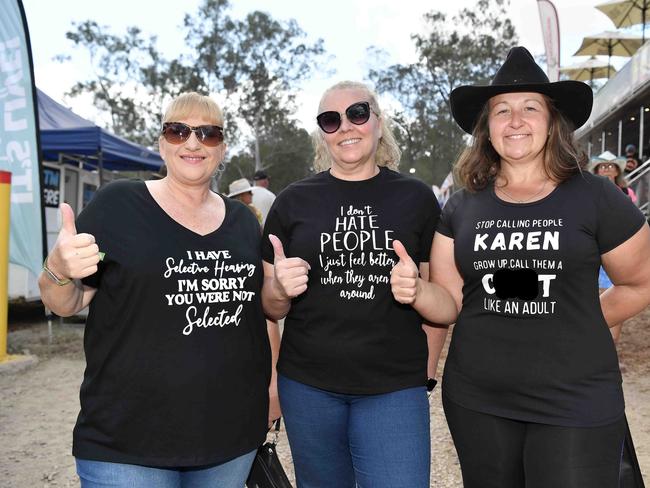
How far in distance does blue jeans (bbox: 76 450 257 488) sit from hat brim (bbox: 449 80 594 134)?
5.21 ft

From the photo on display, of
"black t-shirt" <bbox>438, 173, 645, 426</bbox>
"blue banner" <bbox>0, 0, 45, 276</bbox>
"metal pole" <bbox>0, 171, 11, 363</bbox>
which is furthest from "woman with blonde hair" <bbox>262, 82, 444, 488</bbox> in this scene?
"blue banner" <bbox>0, 0, 45, 276</bbox>

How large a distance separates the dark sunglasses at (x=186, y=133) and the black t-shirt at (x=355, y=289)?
42 centimetres

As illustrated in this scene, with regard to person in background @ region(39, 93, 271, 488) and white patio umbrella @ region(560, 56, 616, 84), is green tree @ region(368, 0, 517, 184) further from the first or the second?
person in background @ region(39, 93, 271, 488)

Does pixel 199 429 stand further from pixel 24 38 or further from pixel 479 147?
pixel 24 38

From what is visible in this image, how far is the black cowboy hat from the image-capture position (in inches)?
84.7

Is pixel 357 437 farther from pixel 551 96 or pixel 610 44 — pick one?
pixel 610 44

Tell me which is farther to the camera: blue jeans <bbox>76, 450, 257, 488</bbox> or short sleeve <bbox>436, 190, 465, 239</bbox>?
short sleeve <bbox>436, 190, 465, 239</bbox>

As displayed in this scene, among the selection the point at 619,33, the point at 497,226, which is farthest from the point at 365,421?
the point at 619,33

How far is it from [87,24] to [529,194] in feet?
121

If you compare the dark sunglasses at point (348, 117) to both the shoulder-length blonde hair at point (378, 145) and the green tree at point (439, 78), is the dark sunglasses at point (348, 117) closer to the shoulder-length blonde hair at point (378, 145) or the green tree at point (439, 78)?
the shoulder-length blonde hair at point (378, 145)

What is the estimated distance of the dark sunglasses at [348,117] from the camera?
2.37 m

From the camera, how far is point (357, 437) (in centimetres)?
219

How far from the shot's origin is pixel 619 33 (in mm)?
22984

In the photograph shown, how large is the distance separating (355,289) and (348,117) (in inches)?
28.0
